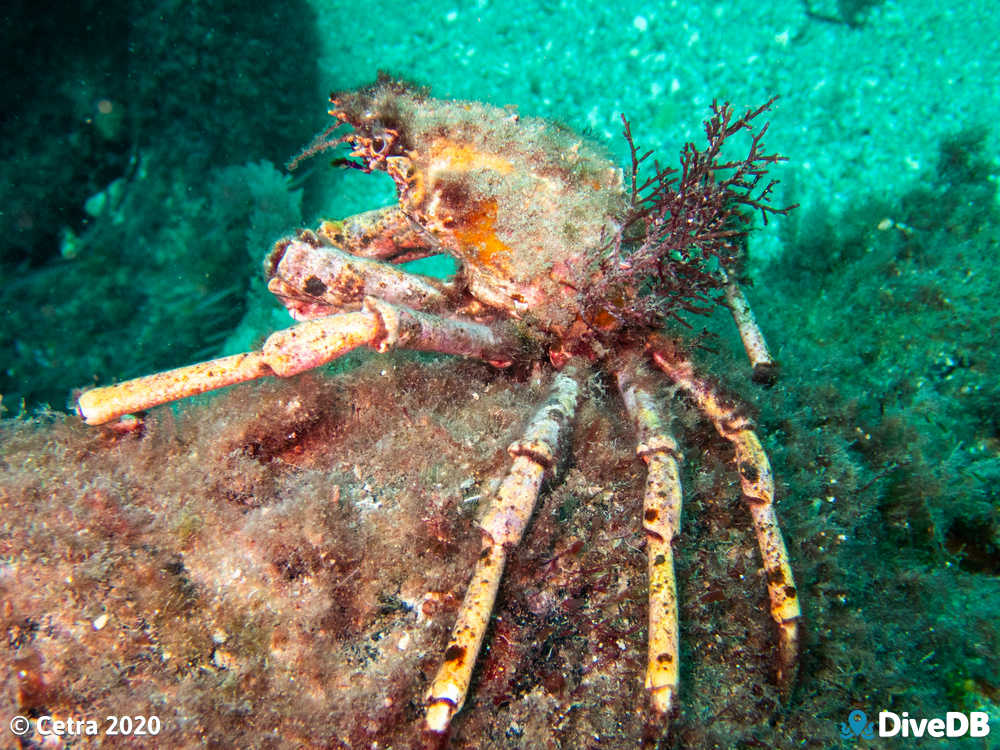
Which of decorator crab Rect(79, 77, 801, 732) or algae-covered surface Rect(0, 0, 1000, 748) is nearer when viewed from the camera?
algae-covered surface Rect(0, 0, 1000, 748)

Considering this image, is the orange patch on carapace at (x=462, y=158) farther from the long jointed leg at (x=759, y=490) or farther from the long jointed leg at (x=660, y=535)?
the long jointed leg at (x=660, y=535)

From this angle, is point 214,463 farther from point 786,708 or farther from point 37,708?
point 786,708

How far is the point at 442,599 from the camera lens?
245cm

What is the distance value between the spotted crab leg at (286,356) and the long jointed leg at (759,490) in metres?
1.67

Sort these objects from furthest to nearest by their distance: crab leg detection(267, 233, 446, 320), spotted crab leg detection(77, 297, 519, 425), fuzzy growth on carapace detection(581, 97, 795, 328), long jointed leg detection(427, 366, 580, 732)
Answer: crab leg detection(267, 233, 446, 320), fuzzy growth on carapace detection(581, 97, 795, 328), spotted crab leg detection(77, 297, 519, 425), long jointed leg detection(427, 366, 580, 732)

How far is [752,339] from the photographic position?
3791 mm

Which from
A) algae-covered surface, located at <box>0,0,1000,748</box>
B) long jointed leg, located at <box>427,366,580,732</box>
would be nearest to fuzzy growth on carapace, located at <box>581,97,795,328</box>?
algae-covered surface, located at <box>0,0,1000,748</box>

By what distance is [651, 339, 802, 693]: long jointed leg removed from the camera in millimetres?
2418

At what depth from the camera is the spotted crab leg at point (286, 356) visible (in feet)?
8.98

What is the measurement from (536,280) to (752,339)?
5.94 ft

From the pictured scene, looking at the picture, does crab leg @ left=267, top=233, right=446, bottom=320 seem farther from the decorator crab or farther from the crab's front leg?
the crab's front leg

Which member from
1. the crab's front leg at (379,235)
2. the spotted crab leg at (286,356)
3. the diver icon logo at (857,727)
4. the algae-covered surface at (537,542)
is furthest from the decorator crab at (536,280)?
the diver icon logo at (857,727)

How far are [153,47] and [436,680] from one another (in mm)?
10681

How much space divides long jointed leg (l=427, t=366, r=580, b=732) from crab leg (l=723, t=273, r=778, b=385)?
1688 millimetres
